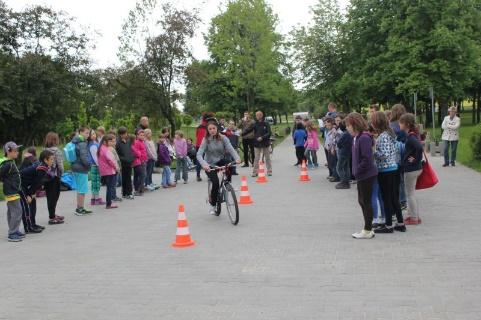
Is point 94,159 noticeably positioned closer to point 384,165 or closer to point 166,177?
point 166,177

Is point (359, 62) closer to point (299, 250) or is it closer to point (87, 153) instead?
point (87, 153)

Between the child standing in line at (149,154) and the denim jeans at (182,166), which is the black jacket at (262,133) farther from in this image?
the child standing in line at (149,154)

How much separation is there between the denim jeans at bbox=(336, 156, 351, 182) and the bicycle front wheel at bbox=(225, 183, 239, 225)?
4.46 meters

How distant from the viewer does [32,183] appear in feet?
28.6

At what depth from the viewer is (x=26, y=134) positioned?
2473 cm

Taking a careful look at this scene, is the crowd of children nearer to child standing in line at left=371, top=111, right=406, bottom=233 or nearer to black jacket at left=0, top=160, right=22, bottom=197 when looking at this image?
black jacket at left=0, top=160, right=22, bottom=197

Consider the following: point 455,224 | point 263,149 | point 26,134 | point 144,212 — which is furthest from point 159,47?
point 455,224

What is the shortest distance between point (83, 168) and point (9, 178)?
8.29 ft

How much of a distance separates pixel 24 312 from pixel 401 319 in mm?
3381

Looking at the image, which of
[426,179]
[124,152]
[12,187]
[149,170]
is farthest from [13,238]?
[426,179]

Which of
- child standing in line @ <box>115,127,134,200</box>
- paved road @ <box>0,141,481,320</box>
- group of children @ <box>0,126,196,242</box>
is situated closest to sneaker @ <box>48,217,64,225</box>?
group of children @ <box>0,126,196,242</box>

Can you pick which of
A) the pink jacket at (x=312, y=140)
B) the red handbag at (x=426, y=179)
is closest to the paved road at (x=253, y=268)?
the red handbag at (x=426, y=179)

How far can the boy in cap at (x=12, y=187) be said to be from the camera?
317 inches

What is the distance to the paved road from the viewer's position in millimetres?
4672
